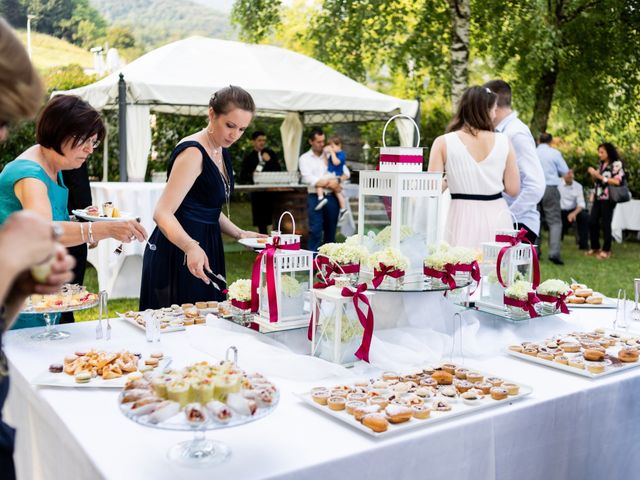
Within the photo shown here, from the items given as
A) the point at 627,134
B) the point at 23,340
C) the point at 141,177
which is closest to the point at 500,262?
the point at 23,340

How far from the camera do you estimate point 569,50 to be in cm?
1166

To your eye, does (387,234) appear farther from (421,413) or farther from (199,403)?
(199,403)

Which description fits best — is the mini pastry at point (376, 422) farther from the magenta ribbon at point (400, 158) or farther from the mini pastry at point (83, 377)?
the magenta ribbon at point (400, 158)

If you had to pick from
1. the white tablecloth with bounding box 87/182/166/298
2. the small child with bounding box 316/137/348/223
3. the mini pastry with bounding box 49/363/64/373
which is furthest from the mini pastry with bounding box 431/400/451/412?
the small child with bounding box 316/137/348/223

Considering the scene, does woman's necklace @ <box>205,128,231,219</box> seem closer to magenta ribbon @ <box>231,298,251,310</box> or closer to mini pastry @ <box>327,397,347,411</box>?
magenta ribbon @ <box>231,298,251,310</box>

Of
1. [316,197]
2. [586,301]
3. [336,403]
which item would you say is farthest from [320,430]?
[316,197]

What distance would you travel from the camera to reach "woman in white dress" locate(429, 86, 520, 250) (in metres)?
3.38

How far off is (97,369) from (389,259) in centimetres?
93

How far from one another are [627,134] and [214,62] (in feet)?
28.3

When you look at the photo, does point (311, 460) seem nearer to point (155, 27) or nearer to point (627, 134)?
point (627, 134)

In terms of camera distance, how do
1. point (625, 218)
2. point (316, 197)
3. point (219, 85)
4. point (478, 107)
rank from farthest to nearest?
point (625, 218) → point (316, 197) → point (219, 85) → point (478, 107)

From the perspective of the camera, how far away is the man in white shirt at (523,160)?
3766mm

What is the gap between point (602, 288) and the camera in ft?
23.1

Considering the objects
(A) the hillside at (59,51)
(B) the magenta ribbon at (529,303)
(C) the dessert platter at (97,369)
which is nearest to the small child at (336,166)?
→ (B) the magenta ribbon at (529,303)
